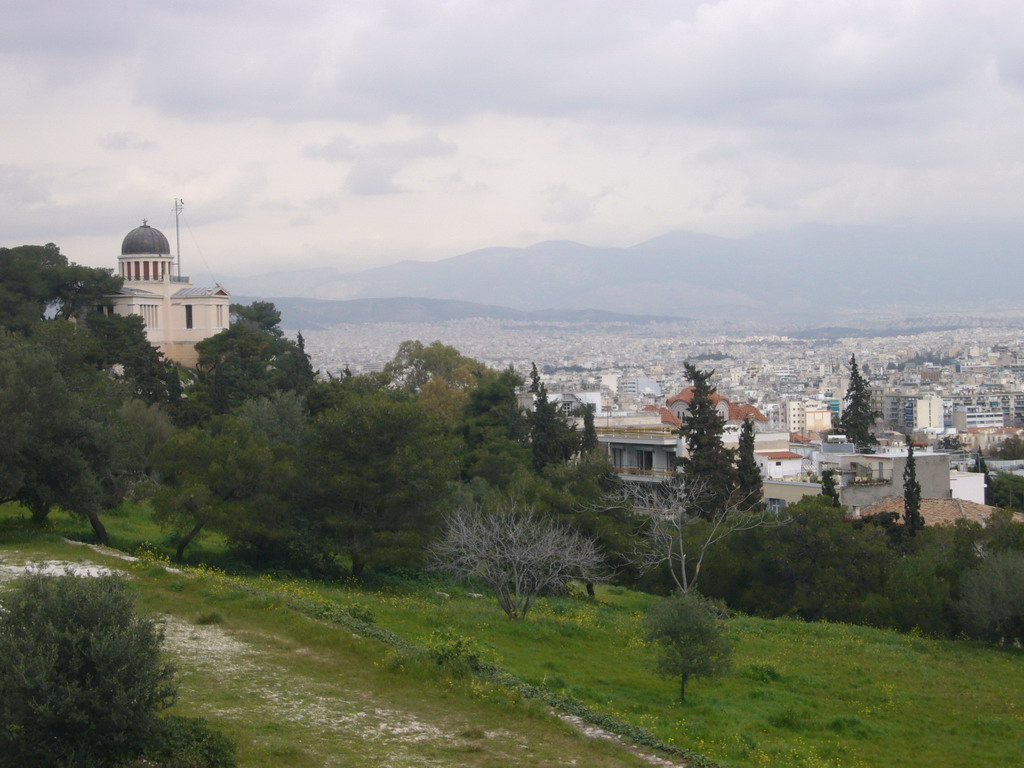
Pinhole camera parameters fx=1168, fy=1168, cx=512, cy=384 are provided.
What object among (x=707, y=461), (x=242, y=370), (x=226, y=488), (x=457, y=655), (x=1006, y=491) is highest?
(x=242, y=370)

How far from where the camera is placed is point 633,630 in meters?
17.7

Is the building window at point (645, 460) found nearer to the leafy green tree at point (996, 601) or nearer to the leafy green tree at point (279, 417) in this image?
the leafy green tree at point (279, 417)

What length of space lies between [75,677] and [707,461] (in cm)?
2407

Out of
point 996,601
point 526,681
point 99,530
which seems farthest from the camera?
point 99,530

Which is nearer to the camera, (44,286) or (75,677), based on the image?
(75,677)

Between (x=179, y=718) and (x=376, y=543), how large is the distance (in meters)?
11.6

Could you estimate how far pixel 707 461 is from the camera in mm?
30719

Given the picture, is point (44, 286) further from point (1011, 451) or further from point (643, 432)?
point (1011, 451)

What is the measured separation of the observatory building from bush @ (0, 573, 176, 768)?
42800 mm

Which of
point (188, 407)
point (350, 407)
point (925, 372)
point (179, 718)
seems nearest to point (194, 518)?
point (350, 407)

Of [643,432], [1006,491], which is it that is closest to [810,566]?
[643,432]

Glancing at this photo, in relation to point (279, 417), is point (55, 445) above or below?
above

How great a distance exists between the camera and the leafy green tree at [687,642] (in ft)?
43.2

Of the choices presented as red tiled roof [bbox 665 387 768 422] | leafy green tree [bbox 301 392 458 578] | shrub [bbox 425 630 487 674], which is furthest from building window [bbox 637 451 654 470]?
shrub [bbox 425 630 487 674]
